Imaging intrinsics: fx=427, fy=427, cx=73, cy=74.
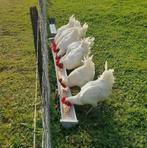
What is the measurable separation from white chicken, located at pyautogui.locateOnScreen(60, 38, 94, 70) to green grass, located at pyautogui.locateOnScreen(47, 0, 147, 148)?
36cm

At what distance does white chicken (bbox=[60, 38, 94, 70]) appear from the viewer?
23.3ft

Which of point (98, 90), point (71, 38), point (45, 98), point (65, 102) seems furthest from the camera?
point (71, 38)

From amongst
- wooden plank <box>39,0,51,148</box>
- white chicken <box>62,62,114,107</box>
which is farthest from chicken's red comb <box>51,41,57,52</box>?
white chicken <box>62,62,114,107</box>

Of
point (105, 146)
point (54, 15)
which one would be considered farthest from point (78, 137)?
point (54, 15)

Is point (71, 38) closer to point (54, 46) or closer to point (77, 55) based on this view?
point (54, 46)

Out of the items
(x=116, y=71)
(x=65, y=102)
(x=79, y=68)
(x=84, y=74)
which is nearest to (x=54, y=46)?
(x=116, y=71)

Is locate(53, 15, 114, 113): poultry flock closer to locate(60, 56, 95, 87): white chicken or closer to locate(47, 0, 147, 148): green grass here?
locate(60, 56, 95, 87): white chicken

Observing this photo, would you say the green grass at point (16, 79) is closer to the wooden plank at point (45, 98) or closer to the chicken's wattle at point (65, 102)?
the chicken's wattle at point (65, 102)

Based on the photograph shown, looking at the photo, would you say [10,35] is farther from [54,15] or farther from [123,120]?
[123,120]

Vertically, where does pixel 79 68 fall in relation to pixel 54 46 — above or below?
above

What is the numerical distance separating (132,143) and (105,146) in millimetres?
359

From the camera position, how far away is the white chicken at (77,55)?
23.3 ft

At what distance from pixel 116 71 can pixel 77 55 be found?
822 mm

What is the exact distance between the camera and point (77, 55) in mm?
7090
